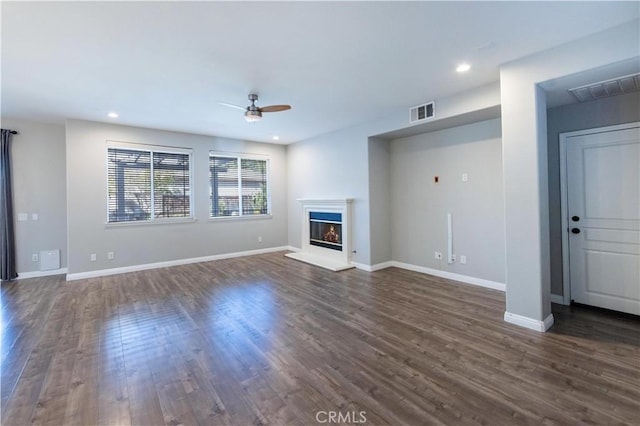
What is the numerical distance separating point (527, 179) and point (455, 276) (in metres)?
2.22

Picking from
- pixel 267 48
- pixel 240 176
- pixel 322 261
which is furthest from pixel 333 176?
pixel 267 48

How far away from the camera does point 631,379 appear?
2.08 meters

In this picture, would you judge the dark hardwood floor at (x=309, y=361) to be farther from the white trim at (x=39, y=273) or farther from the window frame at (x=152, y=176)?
the window frame at (x=152, y=176)

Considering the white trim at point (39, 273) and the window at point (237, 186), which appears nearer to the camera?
the white trim at point (39, 273)

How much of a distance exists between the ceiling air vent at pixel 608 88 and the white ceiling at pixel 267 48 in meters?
0.64

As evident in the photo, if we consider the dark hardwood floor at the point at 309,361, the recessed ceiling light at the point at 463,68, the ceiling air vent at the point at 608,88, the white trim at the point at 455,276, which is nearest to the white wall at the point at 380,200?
the white trim at the point at 455,276

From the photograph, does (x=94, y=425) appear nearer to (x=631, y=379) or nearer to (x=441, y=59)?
(x=631, y=379)

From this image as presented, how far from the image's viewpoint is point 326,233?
248 inches

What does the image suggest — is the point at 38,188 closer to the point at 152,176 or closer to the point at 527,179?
the point at 152,176

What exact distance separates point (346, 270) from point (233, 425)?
12.4 ft

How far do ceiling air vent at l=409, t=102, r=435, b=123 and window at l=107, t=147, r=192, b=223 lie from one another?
4599 mm

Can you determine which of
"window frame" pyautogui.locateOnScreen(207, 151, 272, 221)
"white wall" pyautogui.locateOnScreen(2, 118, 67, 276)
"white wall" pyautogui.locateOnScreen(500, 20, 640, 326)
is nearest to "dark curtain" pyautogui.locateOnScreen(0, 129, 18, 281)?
"white wall" pyautogui.locateOnScreen(2, 118, 67, 276)

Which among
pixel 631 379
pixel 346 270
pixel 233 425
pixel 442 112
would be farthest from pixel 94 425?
pixel 442 112

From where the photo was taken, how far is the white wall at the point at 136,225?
4984mm
